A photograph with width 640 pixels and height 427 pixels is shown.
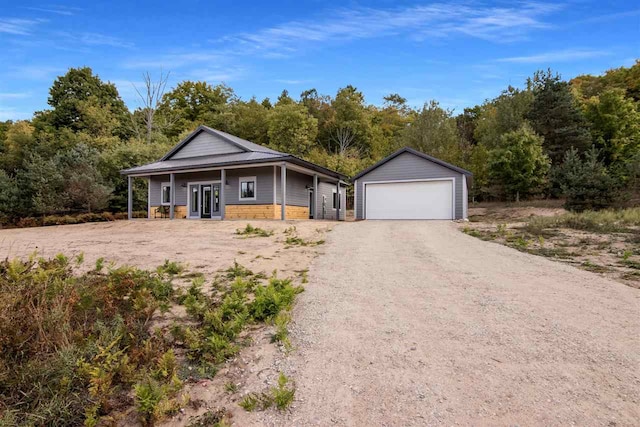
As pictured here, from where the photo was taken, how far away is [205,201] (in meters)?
19.5

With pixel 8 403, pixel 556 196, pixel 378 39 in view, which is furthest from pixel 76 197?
pixel 556 196

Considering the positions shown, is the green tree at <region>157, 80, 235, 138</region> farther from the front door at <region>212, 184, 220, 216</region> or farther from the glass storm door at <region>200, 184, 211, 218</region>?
the front door at <region>212, 184, 220, 216</region>

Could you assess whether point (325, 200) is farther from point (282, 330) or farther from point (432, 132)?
point (282, 330)

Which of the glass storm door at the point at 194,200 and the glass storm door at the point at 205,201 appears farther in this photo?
the glass storm door at the point at 194,200

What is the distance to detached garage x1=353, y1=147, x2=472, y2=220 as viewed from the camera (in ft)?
55.8

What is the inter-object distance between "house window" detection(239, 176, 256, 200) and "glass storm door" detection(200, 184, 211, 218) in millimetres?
2299

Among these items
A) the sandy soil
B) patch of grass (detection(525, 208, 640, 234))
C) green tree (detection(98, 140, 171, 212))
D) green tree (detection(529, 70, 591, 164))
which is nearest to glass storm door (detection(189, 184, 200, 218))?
green tree (detection(98, 140, 171, 212))

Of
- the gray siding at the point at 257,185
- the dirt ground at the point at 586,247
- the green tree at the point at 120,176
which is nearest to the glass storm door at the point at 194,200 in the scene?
the gray siding at the point at 257,185

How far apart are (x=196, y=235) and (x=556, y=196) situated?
23556 mm

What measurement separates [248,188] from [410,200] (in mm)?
8163

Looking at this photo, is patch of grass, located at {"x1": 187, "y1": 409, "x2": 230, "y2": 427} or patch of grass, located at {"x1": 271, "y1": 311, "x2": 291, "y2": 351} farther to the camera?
patch of grass, located at {"x1": 271, "y1": 311, "x2": 291, "y2": 351}

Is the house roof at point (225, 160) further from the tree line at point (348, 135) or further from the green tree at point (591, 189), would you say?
the green tree at point (591, 189)

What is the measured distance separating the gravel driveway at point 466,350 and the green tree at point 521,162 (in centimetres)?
1976

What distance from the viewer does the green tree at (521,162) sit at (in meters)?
22.6
